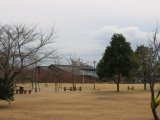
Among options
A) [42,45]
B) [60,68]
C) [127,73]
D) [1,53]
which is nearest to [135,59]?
[127,73]

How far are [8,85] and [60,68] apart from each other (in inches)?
2742

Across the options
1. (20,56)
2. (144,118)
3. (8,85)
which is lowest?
(144,118)

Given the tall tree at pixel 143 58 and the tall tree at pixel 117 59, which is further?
the tall tree at pixel 117 59

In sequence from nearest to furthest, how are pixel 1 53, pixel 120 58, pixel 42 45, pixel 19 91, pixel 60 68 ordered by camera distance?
pixel 1 53, pixel 42 45, pixel 19 91, pixel 120 58, pixel 60 68

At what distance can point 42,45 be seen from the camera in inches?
1406

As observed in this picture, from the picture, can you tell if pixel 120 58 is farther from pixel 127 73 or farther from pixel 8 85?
pixel 8 85

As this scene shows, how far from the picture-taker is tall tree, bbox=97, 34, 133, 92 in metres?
50.8

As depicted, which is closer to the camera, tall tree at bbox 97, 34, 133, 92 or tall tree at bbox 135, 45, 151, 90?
tall tree at bbox 135, 45, 151, 90

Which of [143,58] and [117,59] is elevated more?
[117,59]

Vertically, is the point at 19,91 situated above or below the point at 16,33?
below

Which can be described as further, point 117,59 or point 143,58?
point 117,59

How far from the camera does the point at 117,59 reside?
50.5 meters

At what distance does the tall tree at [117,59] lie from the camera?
50.8 m

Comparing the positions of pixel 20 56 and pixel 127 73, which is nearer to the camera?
pixel 20 56
